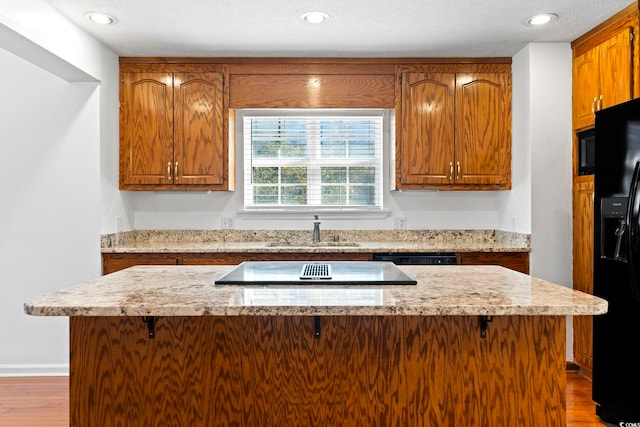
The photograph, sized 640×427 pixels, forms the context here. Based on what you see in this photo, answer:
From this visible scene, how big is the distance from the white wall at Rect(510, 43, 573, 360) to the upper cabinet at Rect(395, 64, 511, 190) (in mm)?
304

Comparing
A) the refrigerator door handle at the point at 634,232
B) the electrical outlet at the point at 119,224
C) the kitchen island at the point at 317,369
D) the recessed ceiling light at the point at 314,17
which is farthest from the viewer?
the electrical outlet at the point at 119,224

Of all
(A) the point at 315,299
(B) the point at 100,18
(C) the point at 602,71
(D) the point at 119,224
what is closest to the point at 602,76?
(C) the point at 602,71

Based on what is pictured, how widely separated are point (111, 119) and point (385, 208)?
2400 millimetres

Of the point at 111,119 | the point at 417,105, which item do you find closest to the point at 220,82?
the point at 111,119

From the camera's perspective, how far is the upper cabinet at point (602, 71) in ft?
9.55

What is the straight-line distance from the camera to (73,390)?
68.7 inches

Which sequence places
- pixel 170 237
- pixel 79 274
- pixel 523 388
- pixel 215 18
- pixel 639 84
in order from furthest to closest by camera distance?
pixel 170 237 → pixel 79 274 → pixel 215 18 → pixel 639 84 → pixel 523 388

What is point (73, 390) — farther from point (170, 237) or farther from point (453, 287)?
point (170, 237)

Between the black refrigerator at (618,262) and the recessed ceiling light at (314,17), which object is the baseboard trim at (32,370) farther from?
the black refrigerator at (618,262)

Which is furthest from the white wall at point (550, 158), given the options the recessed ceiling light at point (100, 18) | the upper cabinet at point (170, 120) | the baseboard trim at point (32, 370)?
the baseboard trim at point (32, 370)

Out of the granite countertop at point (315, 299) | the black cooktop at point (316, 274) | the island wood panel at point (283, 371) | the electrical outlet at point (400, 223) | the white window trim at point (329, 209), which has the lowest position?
the island wood panel at point (283, 371)

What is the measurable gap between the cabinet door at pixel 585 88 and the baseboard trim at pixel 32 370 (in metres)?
4.20

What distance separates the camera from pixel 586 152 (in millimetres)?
3367

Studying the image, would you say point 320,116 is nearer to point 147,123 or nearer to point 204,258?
point 147,123
